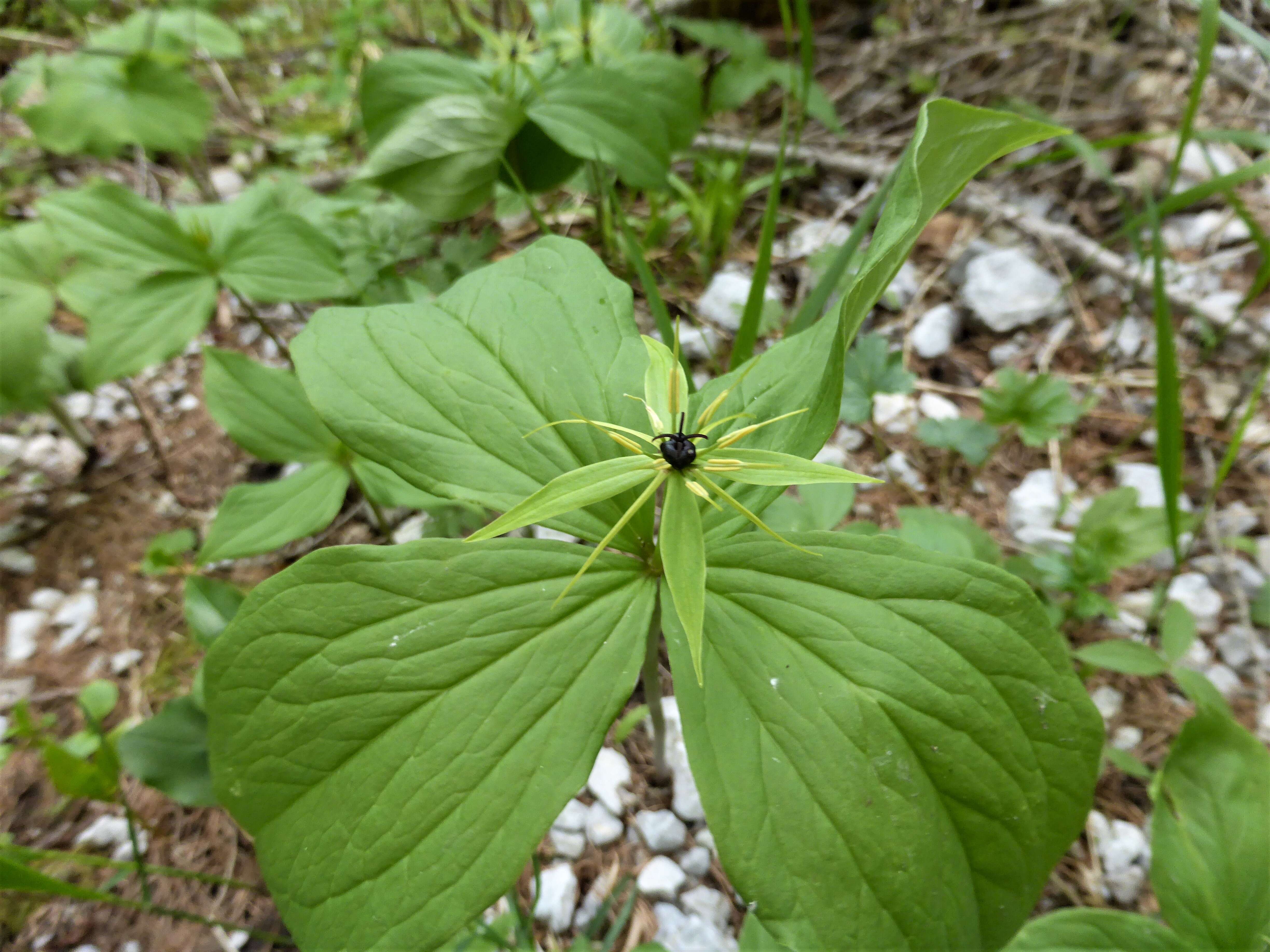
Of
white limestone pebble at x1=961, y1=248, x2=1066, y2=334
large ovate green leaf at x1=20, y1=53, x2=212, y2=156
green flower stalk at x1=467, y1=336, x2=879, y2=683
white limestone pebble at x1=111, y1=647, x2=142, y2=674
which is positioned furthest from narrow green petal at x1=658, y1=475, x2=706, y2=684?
large ovate green leaf at x1=20, y1=53, x2=212, y2=156

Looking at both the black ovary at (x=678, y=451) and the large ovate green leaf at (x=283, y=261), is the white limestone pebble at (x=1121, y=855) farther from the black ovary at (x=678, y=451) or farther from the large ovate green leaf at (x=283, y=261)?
the large ovate green leaf at (x=283, y=261)

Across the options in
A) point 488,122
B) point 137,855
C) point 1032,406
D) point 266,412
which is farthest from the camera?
point 488,122

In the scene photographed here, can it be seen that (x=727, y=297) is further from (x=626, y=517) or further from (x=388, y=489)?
(x=626, y=517)

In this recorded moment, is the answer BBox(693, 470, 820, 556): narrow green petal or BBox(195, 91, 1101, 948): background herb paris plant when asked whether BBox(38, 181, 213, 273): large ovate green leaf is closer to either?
BBox(195, 91, 1101, 948): background herb paris plant

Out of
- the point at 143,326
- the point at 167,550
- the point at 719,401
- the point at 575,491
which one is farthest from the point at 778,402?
the point at 167,550

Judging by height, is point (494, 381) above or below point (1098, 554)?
above

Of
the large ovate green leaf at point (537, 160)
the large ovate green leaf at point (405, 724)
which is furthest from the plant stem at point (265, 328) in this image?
the large ovate green leaf at point (537, 160)

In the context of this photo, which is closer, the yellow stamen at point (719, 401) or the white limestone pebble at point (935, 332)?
the yellow stamen at point (719, 401)
